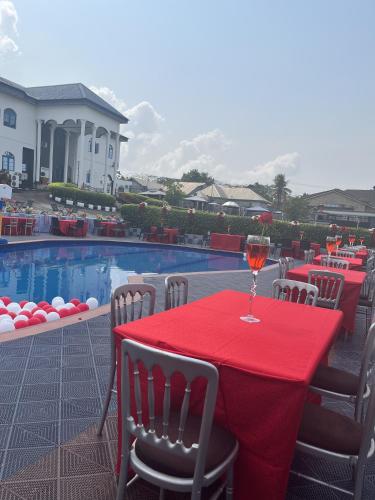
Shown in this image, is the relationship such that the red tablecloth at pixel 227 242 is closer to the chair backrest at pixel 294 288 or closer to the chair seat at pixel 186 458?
the chair backrest at pixel 294 288

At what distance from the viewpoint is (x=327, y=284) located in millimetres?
4219

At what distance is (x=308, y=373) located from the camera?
50.0 inches

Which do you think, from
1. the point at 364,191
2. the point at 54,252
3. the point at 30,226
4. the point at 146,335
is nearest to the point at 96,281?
the point at 54,252

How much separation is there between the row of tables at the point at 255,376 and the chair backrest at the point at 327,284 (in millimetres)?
2374

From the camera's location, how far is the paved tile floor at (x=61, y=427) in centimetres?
182

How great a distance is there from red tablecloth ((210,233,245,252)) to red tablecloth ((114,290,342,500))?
14.6m

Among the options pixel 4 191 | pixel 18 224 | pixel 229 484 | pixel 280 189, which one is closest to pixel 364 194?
pixel 280 189

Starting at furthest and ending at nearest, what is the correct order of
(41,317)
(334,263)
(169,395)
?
(334,263), (41,317), (169,395)

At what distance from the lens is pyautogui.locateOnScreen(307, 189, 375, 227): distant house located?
3445cm

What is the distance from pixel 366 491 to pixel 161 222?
17380mm

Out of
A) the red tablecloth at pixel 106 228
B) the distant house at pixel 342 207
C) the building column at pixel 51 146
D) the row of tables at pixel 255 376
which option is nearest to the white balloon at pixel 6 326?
the row of tables at pixel 255 376

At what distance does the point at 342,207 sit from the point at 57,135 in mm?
27633

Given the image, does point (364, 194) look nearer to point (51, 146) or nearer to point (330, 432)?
point (51, 146)

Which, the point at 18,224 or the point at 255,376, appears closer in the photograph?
the point at 255,376
